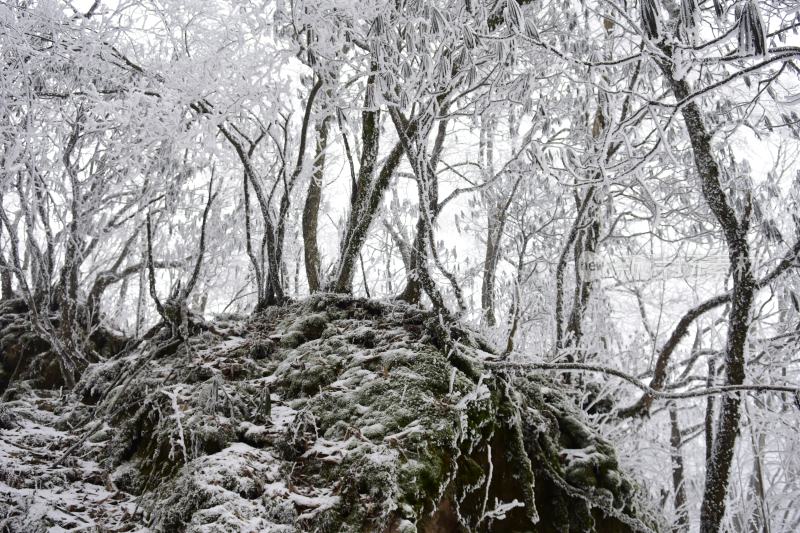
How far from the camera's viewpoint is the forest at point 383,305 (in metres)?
2.02

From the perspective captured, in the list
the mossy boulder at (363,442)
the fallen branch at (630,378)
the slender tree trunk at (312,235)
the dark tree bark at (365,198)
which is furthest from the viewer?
the slender tree trunk at (312,235)

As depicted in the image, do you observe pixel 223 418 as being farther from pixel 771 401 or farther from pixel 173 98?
pixel 771 401

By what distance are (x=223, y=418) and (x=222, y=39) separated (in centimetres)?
424

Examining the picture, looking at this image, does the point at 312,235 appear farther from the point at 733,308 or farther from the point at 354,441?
the point at 733,308

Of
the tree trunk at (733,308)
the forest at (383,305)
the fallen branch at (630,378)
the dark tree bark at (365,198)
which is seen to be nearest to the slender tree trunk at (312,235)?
the forest at (383,305)

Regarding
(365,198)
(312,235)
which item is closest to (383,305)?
(365,198)

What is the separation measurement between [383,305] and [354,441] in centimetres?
141

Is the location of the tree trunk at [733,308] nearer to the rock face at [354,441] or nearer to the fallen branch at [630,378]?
the fallen branch at [630,378]

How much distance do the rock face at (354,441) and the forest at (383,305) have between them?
0.04 feet

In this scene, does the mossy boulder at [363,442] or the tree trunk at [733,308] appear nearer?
the mossy boulder at [363,442]

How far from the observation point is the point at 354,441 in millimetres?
2059

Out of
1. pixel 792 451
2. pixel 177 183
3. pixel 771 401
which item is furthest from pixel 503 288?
pixel 177 183

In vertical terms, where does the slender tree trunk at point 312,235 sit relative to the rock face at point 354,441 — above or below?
above

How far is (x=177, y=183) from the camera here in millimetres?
5582
